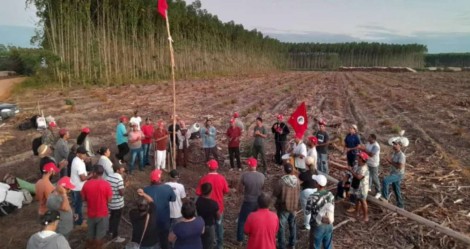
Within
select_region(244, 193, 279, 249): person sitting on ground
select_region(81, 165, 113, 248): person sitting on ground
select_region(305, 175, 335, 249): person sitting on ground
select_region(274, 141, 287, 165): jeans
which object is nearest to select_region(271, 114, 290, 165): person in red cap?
select_region(274, 141, 287, 165): jeans

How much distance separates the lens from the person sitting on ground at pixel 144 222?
245 inches

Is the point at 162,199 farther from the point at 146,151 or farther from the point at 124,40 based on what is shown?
the point at 124,40

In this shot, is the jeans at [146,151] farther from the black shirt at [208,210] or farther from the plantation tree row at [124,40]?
the plantation tree row at [124,40]

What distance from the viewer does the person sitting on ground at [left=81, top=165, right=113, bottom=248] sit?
7.02 meters

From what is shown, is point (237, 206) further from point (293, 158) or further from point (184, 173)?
point (184, 173)

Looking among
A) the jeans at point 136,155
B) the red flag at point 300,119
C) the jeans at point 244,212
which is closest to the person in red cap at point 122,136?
the jeans at point 136,155

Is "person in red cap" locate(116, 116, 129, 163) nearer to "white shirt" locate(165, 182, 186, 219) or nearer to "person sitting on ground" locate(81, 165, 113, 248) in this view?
"person sitting on ground" locate(81, 165, 113, 248)

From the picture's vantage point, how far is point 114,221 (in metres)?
7.85

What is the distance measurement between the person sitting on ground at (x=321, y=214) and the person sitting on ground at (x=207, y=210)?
1783mm

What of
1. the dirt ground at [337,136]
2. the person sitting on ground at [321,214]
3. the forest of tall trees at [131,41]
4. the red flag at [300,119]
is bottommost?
the dirt ground at [337,136]

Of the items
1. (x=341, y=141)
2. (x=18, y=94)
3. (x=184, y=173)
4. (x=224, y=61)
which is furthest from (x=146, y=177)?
(x=224, y=61)

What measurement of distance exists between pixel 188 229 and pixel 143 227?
0.96m

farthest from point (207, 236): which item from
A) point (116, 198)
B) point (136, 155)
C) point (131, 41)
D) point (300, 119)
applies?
point (131, 41)

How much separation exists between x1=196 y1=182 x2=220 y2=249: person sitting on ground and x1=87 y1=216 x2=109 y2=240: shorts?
1.89m
